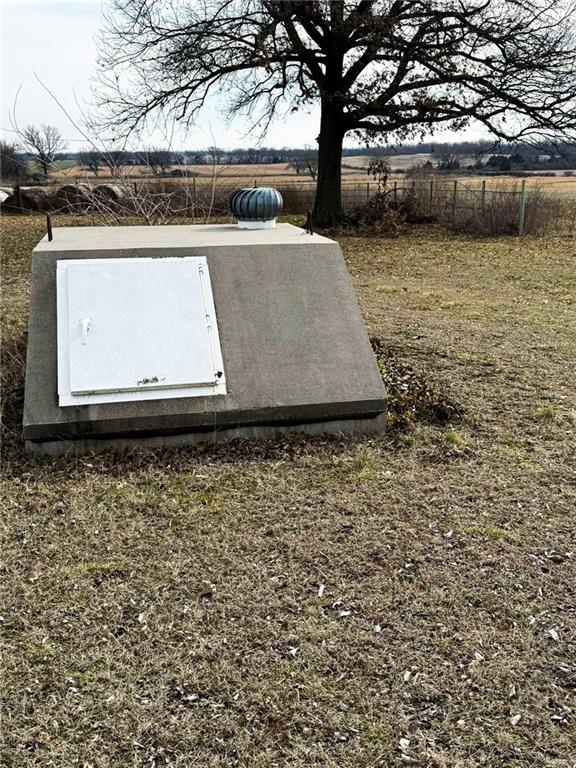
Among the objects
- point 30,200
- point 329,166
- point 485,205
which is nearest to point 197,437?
point 329,166

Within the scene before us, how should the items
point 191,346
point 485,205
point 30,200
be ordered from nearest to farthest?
point 191,346 → point 485,205 → point 30,200

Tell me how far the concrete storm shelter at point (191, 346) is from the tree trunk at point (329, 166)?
13793mm

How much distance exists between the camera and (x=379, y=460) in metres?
4.48

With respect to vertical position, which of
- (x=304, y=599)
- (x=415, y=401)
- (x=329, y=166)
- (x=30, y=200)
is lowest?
(x=304, y=599)

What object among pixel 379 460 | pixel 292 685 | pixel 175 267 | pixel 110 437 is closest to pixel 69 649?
pixel 292 685

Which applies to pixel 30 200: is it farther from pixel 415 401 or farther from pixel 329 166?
pixel 415 401

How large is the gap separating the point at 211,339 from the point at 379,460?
1.27 m

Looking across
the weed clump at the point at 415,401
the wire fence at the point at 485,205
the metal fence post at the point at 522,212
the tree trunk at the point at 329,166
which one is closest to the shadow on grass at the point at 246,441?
the weed clump at the point at 415,401

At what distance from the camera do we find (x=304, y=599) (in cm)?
314

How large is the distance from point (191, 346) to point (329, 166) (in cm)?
1491

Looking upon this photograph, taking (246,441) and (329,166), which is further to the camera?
(329,166)

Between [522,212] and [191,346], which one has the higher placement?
[522,212]

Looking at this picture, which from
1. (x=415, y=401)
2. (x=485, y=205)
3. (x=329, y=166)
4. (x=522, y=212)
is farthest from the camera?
(x=329, y=166)

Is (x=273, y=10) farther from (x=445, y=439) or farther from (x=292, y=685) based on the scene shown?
(x=292, y=685)
